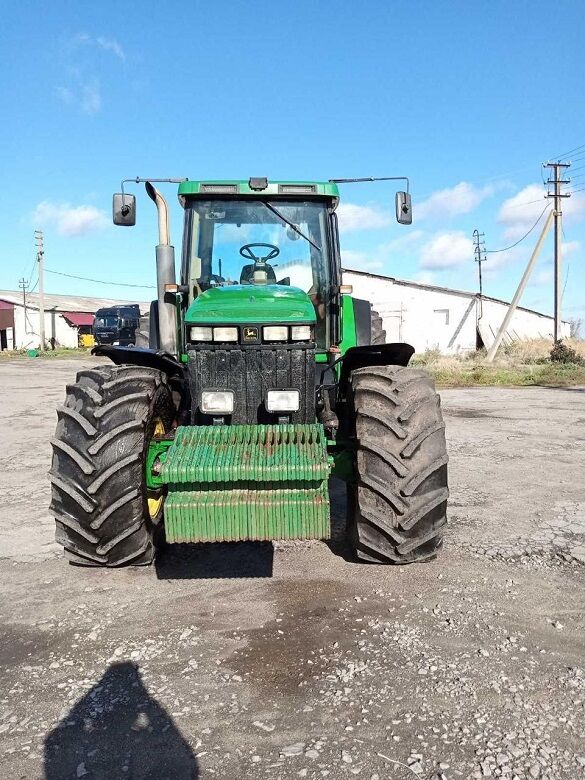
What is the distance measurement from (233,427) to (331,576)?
113cm

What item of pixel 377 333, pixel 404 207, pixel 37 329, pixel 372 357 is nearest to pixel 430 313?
pixel 377 333

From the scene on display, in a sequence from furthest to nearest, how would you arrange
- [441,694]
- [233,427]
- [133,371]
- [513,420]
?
[513,420], [133,371], [233,427], [441,694]

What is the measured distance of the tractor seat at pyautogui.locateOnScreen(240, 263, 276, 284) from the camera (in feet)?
17.3

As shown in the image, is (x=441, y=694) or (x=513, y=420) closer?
(x=441, y=694)

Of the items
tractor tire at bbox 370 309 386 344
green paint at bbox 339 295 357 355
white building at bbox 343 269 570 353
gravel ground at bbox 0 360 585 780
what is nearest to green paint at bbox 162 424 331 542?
gravel ground at bbox 0 360 585 780

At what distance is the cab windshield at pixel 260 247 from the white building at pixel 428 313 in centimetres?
2713

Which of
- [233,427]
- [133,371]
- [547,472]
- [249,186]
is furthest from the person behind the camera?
[547,472]

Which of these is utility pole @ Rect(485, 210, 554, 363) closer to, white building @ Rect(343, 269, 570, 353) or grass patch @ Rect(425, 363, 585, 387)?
grass patch @ Rect(425, 363, 585, 387)

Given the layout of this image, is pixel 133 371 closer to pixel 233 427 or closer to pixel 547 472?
pixel 233 427

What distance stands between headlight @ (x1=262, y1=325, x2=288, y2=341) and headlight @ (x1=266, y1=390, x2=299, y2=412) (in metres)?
0.38

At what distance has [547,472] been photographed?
6.82 metres

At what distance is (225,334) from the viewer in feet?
13.9

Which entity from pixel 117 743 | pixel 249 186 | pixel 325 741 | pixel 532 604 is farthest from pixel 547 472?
pixel 117 743

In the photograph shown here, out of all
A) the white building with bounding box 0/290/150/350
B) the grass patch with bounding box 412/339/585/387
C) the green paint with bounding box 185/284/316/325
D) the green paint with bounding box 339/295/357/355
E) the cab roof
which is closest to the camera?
the green paint with bounding box 185/284/316/325
